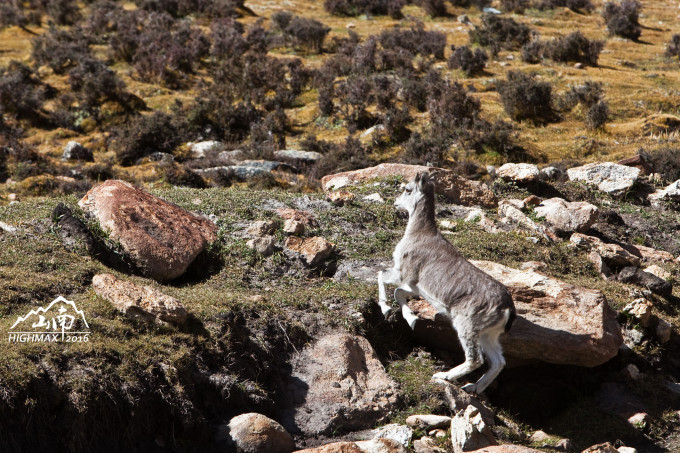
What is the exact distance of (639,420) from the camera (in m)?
9.23

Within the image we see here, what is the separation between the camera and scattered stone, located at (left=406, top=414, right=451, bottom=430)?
7.91 metres

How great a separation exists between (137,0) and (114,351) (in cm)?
3362

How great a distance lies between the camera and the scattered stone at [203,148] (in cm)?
2138

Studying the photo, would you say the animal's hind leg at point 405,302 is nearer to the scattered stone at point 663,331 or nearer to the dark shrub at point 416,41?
the scattered stone at point 663,331

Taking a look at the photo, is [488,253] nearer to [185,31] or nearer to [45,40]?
[185,31]

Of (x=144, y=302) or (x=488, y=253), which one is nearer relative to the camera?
(x=144, y=302)

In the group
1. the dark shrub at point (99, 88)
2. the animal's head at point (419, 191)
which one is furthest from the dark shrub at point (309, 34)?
the animal's head at point (419, 191)

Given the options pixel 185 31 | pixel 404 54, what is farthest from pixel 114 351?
pixel 185 31

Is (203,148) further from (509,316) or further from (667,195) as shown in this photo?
(509,316)

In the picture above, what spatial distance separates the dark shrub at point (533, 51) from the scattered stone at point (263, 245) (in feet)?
71.1

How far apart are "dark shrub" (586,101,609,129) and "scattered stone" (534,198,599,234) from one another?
9.80 m

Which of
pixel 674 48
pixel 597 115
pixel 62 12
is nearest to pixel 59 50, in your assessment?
pixel 62 12

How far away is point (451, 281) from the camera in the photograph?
8609 millimetres

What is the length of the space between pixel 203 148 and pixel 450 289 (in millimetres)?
15030
